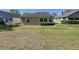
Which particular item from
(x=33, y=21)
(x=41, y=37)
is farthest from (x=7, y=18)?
(x=41, y=37)

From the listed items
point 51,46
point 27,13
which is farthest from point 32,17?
point 51,46

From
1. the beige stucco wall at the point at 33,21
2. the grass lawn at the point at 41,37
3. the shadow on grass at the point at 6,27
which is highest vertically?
the beige stucco wall at the point at 33,21

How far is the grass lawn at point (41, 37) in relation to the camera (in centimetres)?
1067

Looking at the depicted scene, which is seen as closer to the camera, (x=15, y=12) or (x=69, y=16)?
(x=69, y=16)

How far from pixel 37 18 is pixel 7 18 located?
686 millimetres

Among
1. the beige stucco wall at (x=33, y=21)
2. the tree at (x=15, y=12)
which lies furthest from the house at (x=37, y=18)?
the tree at (x=15, y=12)

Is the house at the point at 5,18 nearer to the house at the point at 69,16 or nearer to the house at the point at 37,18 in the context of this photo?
the house at the point at 37,18

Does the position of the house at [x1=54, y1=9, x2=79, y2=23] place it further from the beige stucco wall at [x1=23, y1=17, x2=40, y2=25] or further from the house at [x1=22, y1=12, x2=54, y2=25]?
the beige stucco wall at [x1=23, y1=17, x2=40, y2=25]

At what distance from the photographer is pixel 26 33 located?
10.7 meters

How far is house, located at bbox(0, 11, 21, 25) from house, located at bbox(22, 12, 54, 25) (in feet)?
0.55

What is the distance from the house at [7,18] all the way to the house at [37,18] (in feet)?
0.55

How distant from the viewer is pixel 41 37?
10.7m

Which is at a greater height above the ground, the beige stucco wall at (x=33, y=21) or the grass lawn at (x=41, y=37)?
the beige stucco wall at (x=33, y=21)

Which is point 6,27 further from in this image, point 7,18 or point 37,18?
point 37,18
